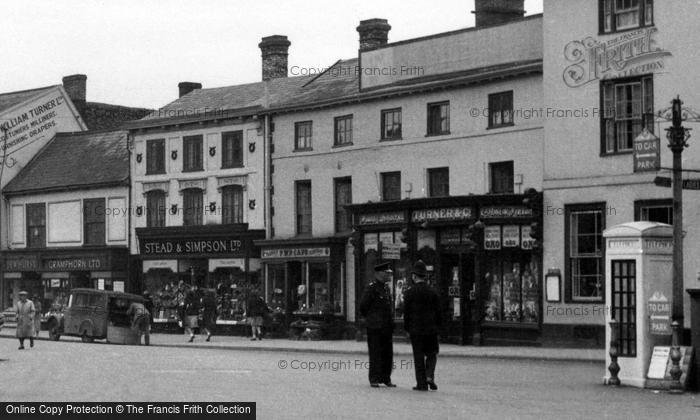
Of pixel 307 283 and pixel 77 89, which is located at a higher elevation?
pixel 77 89

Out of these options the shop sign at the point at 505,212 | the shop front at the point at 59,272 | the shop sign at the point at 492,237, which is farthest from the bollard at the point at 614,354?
the shop front at the point at 59,272

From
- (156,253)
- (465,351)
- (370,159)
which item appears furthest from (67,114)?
(465,351)

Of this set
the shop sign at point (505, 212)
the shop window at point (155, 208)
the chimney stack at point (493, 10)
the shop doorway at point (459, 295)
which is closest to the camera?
the shop sign at point (505, 212)

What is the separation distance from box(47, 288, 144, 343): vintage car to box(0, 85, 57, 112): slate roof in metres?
17.3

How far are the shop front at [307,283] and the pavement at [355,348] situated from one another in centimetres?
109

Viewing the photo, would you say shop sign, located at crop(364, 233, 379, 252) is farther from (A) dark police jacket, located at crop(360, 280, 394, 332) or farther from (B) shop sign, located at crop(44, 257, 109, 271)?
(A) dark police jacket, located at crop(360, 280, 394, 332)

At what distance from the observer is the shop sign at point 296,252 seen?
139 ft

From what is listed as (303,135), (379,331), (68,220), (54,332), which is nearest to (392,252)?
(303,135)

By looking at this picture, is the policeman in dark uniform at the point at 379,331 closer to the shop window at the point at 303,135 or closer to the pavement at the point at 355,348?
the pavement at the point at 355,348

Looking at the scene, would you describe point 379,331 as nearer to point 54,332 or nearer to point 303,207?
point 303,207

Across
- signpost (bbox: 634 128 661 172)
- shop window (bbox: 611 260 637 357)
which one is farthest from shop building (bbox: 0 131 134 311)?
shop window (bbox: 611 260 637 357)

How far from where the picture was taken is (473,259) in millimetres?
37062

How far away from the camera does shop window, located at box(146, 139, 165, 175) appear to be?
50.1 m

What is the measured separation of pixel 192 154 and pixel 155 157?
2373mm
